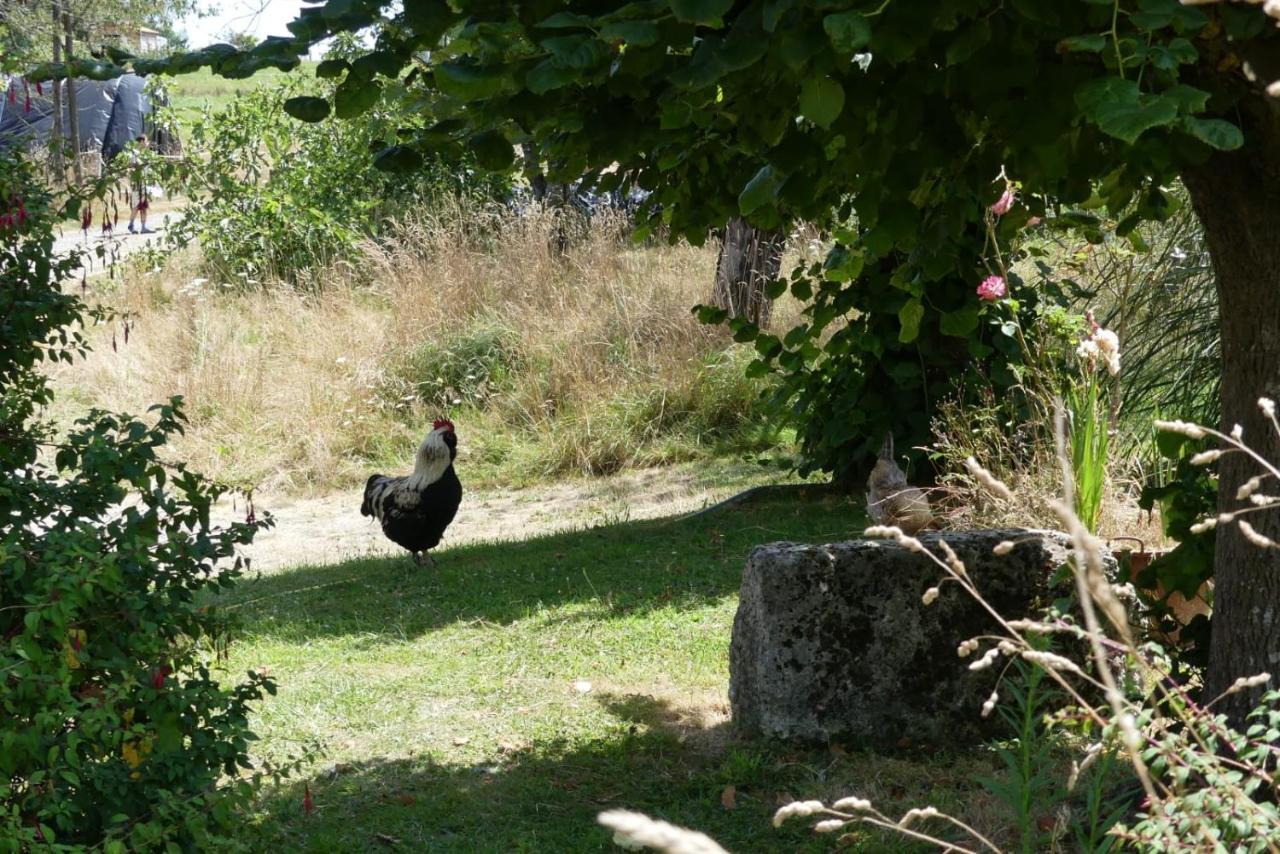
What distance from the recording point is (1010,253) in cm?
823

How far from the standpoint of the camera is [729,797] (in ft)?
15.1

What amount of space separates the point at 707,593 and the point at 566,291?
296 inches

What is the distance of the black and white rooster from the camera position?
9039mm

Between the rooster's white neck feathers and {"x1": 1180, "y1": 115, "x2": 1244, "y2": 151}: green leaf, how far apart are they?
732 cm

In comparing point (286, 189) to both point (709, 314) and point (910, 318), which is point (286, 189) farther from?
point (910, 318)

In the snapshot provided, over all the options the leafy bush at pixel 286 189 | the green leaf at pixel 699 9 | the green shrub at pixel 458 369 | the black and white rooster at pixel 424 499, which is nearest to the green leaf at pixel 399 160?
the green leaf at pixel 699 9

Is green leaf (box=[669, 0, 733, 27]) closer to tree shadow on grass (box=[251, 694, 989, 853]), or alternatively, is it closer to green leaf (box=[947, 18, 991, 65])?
green leaf (box=[947, 18, 991, 65])

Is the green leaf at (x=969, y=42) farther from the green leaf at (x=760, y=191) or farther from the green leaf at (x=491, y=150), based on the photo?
the green leaf at (x=491, y=150)

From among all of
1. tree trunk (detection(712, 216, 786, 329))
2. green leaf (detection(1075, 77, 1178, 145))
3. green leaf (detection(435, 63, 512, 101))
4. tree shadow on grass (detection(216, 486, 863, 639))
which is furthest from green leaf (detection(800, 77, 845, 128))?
tree trunk (detection(712, 216, 786, 329))

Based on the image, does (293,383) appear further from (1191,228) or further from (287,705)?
(1191,228)

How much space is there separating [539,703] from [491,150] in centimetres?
308

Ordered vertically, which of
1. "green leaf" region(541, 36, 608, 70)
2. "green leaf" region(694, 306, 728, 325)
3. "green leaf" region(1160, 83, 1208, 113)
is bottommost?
"green leaf" region(694, 306, 728, 325)

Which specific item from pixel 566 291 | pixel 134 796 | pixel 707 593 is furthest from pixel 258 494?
pixel 134 796

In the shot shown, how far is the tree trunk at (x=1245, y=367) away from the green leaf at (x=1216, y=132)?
1045 mm
